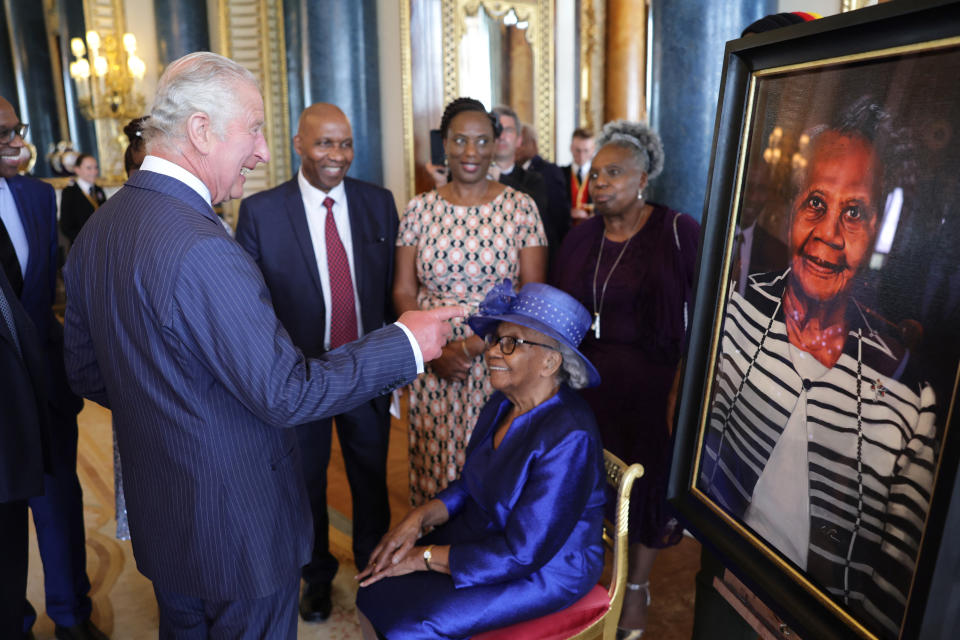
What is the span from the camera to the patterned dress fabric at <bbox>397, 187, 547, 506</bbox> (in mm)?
2902

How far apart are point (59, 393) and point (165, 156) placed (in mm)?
1446

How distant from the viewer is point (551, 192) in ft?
14.6

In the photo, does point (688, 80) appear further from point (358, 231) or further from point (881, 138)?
point (881, 138)

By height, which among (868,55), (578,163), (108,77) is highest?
(108,77)

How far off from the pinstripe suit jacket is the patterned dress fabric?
124 cm

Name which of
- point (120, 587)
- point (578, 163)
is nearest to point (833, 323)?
point (120, 587)

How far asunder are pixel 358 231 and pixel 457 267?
17.0 inches

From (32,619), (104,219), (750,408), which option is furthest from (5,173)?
(750,408)

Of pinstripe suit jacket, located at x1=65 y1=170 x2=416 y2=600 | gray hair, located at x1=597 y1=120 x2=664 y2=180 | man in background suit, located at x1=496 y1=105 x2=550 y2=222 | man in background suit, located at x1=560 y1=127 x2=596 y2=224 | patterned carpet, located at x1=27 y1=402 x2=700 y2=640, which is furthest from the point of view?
man in background suit, located at x1=560 y1=127 x2=596 y2=224

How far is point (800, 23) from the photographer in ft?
3.69

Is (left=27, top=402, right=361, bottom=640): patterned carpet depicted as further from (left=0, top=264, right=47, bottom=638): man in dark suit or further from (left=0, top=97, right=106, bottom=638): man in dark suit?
(left=0, top=264, right=47, bottom=638): man in dark suit

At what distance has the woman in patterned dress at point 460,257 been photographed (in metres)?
2.89

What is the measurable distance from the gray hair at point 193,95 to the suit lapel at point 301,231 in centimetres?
125

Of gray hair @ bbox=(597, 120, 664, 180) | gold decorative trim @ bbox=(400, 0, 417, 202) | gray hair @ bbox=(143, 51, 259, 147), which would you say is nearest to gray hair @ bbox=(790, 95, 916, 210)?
gray hair @ bbox=(143, 51, 259, 147)
